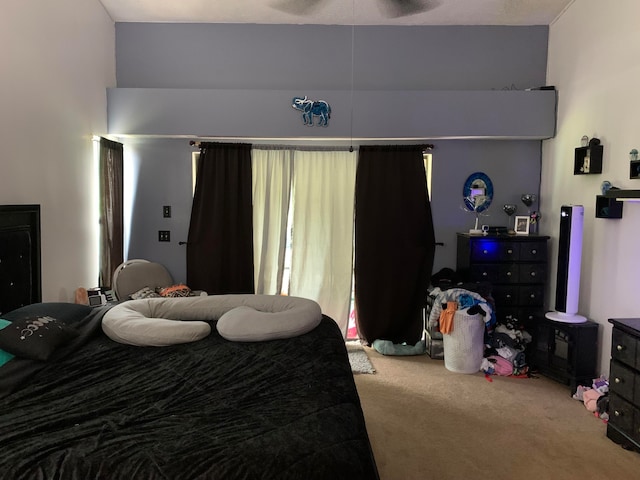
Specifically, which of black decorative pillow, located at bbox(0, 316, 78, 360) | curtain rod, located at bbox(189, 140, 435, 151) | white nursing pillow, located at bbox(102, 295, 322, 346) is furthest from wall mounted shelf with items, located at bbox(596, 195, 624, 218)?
black decorative pillow, located at bbox(0, 316, 78, 360)

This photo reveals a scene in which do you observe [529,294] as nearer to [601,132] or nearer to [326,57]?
[601,132]

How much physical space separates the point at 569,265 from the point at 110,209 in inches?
153

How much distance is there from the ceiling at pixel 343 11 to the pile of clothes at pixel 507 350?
9.10 ft

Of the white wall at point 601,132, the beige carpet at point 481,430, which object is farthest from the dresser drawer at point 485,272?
the beige carpet at point 481,430

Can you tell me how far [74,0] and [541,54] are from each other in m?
4.17

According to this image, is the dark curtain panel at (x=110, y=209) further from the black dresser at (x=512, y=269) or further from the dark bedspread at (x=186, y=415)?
the black dresser at (x=512, y=269)

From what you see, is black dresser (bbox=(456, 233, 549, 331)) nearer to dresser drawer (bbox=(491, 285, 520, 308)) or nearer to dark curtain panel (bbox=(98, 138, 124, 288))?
dresser drawer (bbox=(491, 285, 520, 308))

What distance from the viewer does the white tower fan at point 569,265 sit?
3.73 metres

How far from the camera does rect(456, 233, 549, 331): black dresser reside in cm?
435

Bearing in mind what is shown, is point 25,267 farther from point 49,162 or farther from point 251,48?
point 251,48

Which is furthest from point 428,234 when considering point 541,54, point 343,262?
point 541,54

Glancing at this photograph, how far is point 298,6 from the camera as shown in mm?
4344

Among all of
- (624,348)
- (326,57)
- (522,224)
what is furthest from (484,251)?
(326,57)

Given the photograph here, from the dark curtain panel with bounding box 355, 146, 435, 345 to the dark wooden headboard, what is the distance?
271 centimetres
